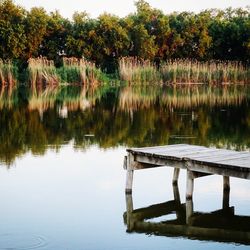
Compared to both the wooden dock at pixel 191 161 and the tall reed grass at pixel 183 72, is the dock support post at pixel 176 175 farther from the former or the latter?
the tall reed grass at pixel 183 72

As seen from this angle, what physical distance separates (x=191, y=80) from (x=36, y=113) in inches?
980

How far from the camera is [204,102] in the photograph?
2612 cm

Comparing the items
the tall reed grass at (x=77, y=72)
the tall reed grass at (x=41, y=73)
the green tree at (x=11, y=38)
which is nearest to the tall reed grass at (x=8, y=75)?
the tall reed grass at (x=41, y=73)

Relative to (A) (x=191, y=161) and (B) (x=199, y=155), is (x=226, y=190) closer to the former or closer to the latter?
(B) (x=199, y=155)

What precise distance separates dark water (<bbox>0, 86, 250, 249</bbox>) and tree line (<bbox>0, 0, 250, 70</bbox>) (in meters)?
25.7

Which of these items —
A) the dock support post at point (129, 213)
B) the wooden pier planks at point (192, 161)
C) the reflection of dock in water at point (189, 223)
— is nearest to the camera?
the reflection of dock in water at point (189, 223)

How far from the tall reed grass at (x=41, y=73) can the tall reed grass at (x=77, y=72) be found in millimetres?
687

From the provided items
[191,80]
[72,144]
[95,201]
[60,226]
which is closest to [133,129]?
[72,144]

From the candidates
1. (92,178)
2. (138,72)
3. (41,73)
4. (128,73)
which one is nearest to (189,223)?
(92,178)

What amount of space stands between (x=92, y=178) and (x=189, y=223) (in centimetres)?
278

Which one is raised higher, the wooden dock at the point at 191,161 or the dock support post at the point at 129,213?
the wooden dock at the point at 191,161

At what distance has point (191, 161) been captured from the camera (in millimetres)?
8008

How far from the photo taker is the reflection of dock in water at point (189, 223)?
695 centimetres

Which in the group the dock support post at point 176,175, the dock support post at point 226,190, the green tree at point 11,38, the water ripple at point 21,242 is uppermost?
the green tree at point 11,38
